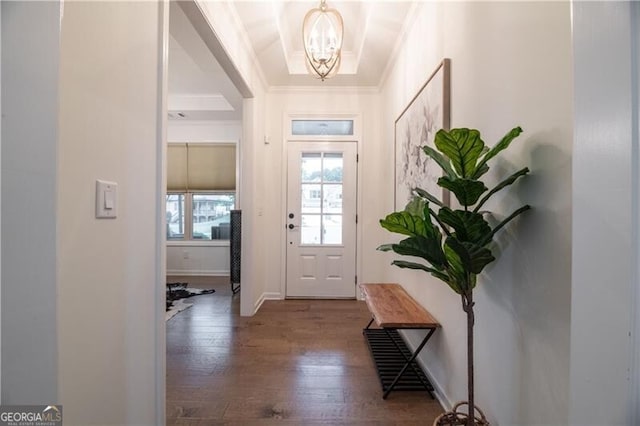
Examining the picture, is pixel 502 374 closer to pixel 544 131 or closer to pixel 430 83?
pixel 544 131

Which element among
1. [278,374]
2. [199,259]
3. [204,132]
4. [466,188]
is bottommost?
[278,374]

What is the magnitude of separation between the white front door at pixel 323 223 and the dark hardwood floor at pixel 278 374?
0.58 metres

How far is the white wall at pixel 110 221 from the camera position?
0.85 meters

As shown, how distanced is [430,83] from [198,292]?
12.8 feet

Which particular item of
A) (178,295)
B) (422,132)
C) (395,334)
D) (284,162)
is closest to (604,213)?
(422,132)

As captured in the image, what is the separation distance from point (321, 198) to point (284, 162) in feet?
2.22

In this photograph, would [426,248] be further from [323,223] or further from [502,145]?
[323,223]

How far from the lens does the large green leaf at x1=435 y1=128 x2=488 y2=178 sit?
3.35 ft

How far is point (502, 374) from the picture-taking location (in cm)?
118

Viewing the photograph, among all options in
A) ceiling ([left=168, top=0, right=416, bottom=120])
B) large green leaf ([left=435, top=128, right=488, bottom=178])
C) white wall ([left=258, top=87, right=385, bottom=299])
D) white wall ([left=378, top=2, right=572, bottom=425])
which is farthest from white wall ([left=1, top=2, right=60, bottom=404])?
white wall ([left=258, top=87, right=385, bottom=299])

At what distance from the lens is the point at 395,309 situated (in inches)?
81.0

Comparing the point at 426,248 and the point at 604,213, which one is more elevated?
the point at 604,213

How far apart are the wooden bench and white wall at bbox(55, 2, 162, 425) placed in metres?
1.31

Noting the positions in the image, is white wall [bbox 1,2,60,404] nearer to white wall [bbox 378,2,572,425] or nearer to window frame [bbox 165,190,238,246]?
white wall [bbox 378,2,572,425]
